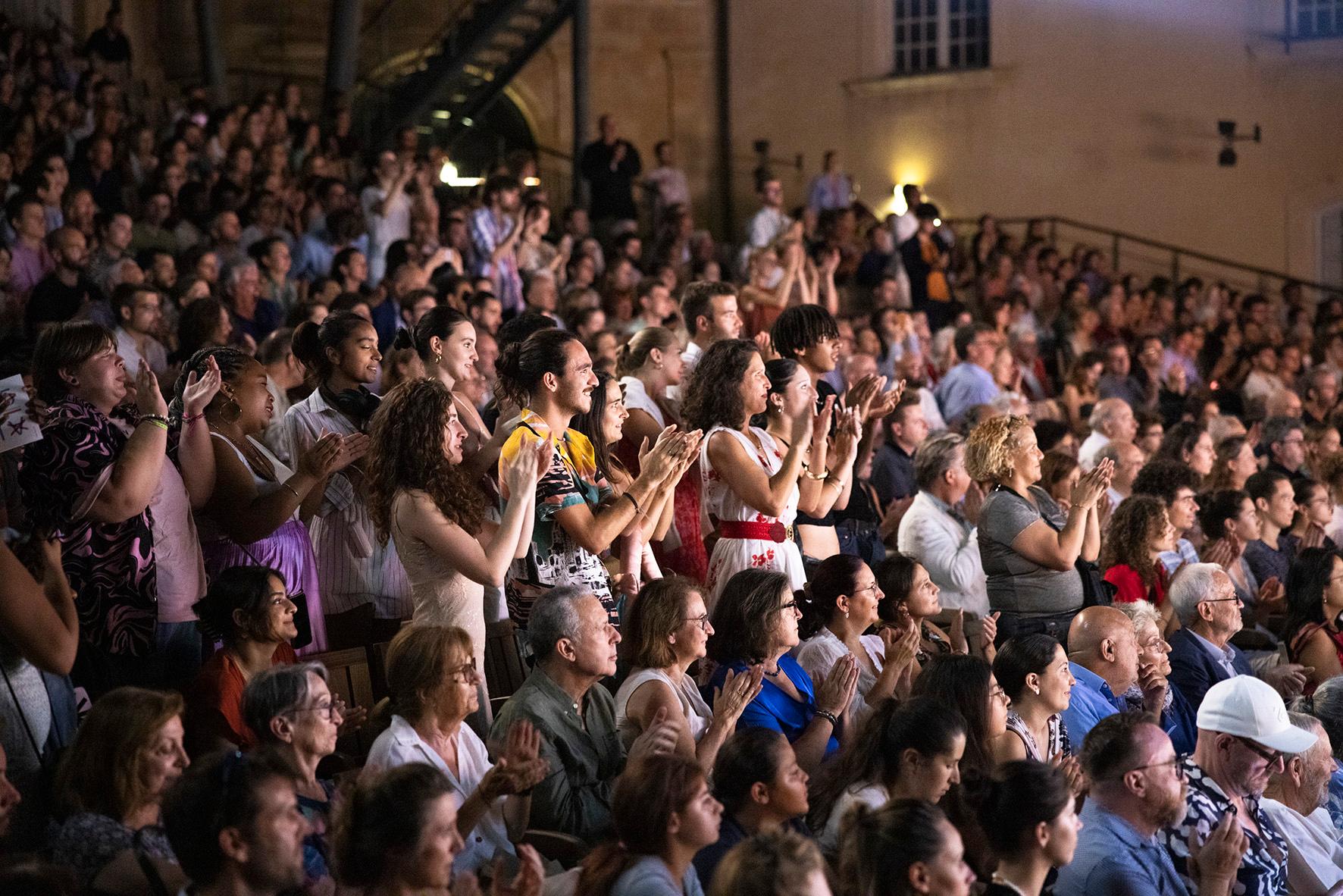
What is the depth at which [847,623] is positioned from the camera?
4961 mm

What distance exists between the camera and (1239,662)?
5.93m

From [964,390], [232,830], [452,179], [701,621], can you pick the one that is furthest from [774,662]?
[452,179]

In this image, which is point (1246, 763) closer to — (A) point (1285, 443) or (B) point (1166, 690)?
(B) point (1166, 690)

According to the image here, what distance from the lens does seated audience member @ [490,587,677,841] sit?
4.02m

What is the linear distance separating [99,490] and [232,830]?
128 cm

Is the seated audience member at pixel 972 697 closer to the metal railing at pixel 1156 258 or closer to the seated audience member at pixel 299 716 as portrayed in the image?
the seated audience member at pixel 299 716

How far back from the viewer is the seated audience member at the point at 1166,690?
5309mm

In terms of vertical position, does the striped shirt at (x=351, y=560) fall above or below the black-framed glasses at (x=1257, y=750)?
above

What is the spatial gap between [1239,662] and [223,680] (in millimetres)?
3623

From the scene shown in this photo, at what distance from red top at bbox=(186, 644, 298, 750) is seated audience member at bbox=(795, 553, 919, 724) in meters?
1.64

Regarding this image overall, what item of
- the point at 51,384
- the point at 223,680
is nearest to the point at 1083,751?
the point at 223,680

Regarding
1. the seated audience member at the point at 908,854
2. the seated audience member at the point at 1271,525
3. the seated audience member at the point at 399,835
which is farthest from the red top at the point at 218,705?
the seated audience member at the point at 1271,525

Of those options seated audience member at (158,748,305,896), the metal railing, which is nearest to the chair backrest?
seated audience member at (158,748,305,896)

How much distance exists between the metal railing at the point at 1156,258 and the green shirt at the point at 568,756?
499 inches
